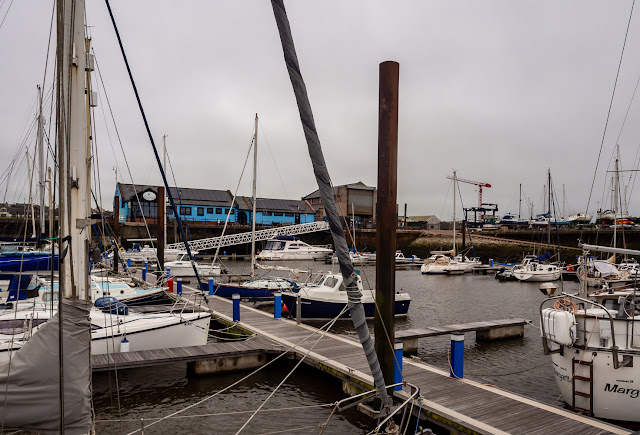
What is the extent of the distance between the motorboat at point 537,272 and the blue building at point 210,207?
4252cm

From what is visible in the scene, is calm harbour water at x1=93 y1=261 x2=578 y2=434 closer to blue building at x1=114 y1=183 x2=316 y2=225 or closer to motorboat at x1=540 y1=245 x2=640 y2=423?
motorboat at x1=540 y1=245 x2=640 y2=423

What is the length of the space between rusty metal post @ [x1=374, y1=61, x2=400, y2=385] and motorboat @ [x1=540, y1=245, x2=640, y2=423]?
389 centimetres

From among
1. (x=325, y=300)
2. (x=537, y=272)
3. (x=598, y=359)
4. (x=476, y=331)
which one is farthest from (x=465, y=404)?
(x=537, y=272)

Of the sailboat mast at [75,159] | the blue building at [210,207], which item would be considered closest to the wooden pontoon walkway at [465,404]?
the sailboat mast at [75,159]

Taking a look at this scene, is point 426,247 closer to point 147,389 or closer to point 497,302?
point 497,302

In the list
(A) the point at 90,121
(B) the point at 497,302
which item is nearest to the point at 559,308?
(A) the point at 90,121

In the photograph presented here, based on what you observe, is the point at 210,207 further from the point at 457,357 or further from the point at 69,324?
the point at 69,324

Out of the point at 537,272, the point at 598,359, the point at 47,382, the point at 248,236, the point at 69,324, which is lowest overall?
the point at 537,272

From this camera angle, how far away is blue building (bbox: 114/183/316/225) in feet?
230

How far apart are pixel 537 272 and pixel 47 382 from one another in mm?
44540

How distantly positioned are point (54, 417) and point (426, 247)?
70354 mm

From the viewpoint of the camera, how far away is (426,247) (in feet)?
237

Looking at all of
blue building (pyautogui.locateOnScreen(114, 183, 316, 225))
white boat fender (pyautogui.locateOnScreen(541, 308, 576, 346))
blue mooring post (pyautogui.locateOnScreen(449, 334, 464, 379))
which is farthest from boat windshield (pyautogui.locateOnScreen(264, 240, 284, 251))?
white boat fender (pyautogui.locateOnScreen(541, 308, 576, 346))

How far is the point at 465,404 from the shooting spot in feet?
29.7
